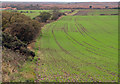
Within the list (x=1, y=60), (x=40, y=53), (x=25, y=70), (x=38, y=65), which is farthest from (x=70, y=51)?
(x=1, y=60)

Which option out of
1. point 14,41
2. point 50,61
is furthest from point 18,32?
point 50,61

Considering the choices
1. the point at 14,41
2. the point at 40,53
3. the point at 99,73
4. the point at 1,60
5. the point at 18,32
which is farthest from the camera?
the point at 18,32

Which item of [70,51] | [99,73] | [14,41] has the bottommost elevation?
[99,73]

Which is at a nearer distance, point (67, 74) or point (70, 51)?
point (67, 74)

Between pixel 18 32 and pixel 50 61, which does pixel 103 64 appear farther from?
pixel 18 32

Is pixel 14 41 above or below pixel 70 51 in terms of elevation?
above

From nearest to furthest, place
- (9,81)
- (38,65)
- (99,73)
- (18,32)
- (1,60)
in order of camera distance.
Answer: (9,81)
(1,60)
(99,73)
(38,65)
(18,32)

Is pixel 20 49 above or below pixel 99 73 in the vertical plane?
above

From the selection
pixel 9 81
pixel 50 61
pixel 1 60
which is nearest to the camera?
pixel 9 81

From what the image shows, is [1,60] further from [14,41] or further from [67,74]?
[67,74]
